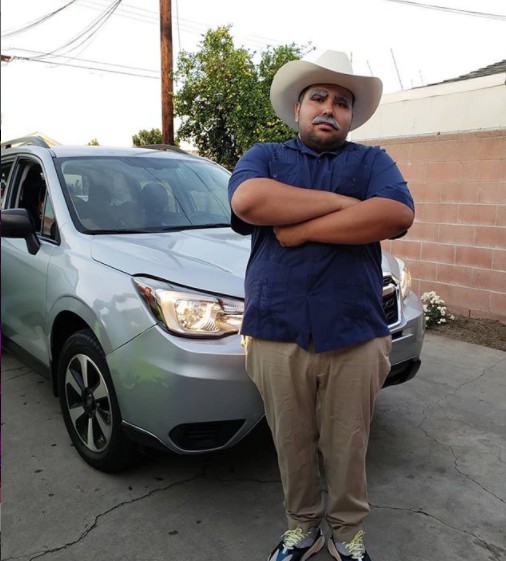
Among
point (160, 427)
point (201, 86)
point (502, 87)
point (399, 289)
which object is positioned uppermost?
point (201, 86)

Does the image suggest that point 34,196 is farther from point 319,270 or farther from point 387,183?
point 387,183

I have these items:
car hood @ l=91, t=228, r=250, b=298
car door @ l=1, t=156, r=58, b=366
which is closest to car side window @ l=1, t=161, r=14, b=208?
car door @ l=1, t=156, r=58, b=366

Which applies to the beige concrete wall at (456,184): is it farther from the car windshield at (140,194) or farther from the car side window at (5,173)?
the car side window at (5,173)

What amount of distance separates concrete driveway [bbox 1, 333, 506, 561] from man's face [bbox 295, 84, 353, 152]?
162 centimetres

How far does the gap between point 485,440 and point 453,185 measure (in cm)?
342

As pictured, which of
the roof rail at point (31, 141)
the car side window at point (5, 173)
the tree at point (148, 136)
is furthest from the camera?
the tree at point (148, 136)

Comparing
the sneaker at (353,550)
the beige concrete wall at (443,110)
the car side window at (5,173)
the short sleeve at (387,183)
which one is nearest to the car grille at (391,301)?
the short sleeve at (387,183)

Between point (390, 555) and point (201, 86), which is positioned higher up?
point (201, 86)

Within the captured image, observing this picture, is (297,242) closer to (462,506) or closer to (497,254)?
(462,506)

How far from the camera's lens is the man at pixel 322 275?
6.35ft

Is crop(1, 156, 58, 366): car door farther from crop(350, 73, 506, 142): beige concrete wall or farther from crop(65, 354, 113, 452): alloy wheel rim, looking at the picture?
crop(350, 73, 506, 142): beige concrete wall

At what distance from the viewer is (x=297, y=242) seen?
1.96 m

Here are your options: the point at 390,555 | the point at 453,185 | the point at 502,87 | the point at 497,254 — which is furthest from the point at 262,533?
the point at 502,87

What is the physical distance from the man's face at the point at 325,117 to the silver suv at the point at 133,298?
771 millimetres
